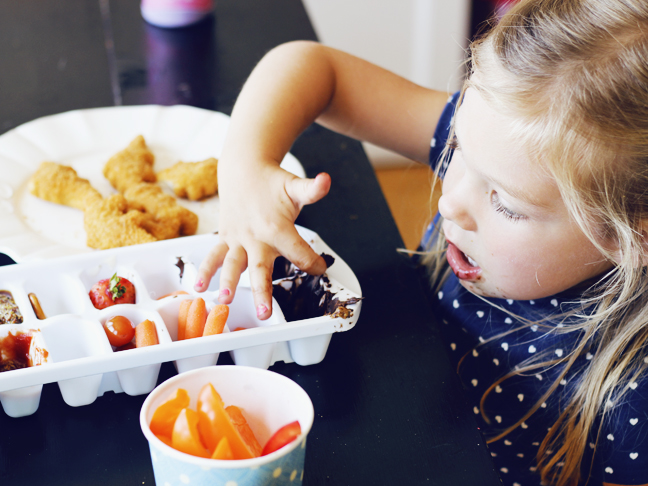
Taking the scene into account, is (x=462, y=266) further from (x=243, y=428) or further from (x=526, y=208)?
(x=243, y=428)

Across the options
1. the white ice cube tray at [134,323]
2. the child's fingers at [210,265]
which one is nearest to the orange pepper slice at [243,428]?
the white ice cube tray at [134,323]

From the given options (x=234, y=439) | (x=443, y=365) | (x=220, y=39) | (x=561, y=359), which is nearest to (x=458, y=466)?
(x=443, y=365)

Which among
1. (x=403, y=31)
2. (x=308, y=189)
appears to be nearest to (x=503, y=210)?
(x=308, y=189)

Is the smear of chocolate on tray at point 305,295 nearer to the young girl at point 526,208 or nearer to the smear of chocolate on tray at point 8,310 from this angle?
the young girl at point 526,208

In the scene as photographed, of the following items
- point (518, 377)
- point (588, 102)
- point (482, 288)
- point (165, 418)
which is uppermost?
point (588, 102)

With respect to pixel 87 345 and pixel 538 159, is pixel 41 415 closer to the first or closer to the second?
pixel 87 345

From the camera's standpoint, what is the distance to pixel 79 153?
1065 millimetres

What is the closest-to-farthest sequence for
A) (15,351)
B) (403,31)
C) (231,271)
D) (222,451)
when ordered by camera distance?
(222,451) < (15,351) < (231,271) < (403,31)

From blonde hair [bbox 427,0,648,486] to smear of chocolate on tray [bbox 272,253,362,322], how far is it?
0.28m

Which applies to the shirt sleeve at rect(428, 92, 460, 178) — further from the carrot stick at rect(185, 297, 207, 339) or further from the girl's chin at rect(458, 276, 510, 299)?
the carrot stick at rect(185, 297, 207, 339)

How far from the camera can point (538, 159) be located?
2.18 feet

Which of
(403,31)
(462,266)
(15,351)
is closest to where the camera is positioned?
(15,351)

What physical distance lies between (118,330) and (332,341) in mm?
249

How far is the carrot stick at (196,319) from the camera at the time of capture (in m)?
0.65
